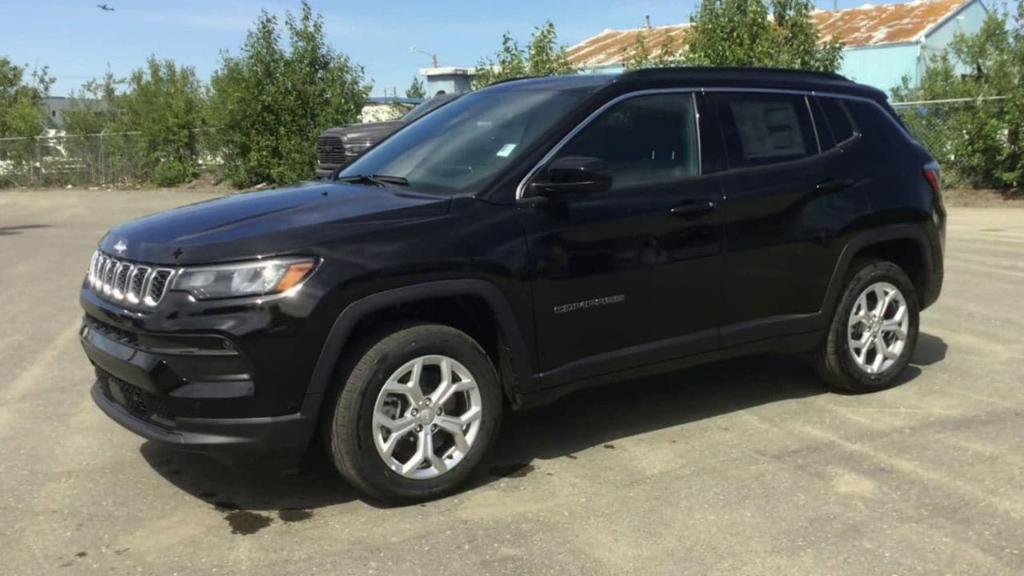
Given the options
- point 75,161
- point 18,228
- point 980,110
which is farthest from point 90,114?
point 980,110

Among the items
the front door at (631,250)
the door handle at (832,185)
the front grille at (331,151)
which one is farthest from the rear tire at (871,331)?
the front grille at (331,151)

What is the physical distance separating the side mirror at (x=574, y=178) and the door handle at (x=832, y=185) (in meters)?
1.53

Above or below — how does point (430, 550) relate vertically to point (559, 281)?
below

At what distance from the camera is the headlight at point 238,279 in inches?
152

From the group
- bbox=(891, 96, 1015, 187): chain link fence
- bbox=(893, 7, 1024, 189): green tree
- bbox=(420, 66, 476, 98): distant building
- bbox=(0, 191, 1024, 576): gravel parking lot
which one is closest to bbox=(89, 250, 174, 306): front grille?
bbox=(0, 191, 1024, 576): gravel parking lot

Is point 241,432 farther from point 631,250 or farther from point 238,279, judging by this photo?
point 631,250

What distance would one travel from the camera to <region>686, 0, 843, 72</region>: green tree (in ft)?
59.0

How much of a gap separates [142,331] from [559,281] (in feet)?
5.95

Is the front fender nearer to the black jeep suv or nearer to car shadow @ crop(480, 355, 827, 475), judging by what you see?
the black jeep suv

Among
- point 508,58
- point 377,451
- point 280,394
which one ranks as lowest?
point 377,451

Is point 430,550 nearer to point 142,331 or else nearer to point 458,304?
point 458,304

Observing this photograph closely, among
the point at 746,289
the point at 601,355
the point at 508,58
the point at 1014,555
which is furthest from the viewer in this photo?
→ the point at 508,58

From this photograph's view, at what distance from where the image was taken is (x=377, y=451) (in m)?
4.14

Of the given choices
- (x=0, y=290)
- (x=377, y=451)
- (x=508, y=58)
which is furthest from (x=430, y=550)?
(x=508, y=58)
